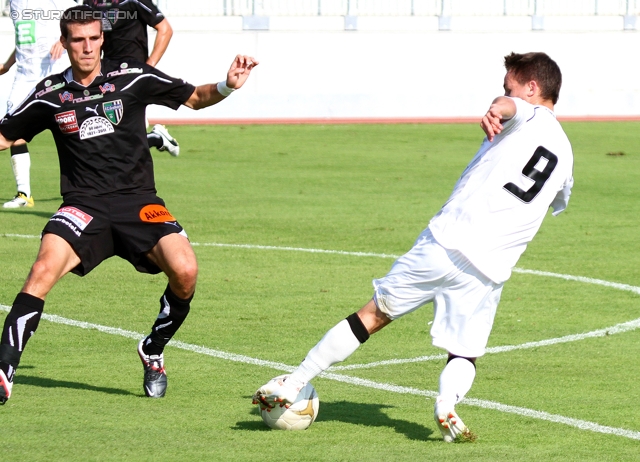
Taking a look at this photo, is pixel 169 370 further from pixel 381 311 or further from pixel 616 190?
pixel 616 190

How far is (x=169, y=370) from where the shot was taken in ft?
20.8

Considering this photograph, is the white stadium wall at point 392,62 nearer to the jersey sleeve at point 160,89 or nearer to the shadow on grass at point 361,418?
the jersey sleeve at point 160,89

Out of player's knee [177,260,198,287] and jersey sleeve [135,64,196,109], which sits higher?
jersey sleeve [135,64,196,109]

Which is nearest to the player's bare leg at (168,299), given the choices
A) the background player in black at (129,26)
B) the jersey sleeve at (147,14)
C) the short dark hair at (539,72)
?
the short dark hair at (539,72)

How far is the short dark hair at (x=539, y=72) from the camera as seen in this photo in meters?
5.00

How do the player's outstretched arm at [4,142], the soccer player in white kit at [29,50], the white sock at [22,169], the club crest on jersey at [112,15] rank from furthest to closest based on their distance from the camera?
the soccer player in white kit at [29,50] < the white sock at [22,169] < the club crest on jersey at [112,15] < the player's outstretched arm at [4,142]

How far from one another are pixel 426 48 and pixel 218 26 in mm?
4955

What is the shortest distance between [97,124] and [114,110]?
0.36 ft

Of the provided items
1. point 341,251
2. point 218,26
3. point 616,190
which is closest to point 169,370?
point 341,251

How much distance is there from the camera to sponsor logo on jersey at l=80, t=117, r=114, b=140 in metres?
5.79

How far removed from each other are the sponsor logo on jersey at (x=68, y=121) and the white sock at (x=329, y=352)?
68.0 inches

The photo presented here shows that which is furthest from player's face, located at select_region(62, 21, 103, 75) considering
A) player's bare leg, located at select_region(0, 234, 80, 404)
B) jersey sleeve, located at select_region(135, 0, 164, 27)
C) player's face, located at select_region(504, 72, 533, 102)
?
jersey sleeve, located at select_region(135, 0, 164, 27)

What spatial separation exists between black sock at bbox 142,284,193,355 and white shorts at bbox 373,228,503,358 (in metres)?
1.22

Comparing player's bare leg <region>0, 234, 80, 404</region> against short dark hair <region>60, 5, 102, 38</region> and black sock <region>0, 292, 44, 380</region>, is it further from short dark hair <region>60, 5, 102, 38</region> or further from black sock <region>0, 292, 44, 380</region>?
short dark hair <region>60, 5, 102, 38</region>
